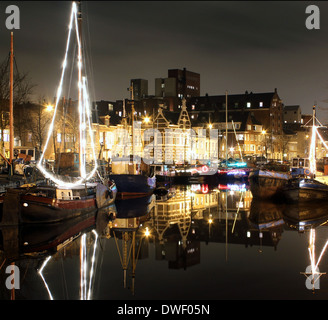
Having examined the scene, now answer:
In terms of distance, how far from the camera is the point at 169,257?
72.6 feet

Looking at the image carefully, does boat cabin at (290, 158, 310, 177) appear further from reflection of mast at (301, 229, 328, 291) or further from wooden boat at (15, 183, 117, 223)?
reflection of mast at (301, 229, 328, 291)

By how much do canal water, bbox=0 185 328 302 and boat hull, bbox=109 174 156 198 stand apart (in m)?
8.66

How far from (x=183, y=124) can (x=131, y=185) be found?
42614 millimetres

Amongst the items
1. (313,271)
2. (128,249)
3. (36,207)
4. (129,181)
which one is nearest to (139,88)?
(129,181)

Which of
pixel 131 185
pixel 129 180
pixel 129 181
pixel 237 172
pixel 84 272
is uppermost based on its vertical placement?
pixel 129 180

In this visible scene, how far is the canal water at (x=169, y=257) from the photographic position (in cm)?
1647

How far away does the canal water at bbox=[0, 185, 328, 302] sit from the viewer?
54.0 ft

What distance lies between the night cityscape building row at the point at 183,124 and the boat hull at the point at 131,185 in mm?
13725

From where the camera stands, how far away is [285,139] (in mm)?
135875

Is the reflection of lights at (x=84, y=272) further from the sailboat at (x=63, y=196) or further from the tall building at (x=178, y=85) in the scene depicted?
the tall building at (x=178, y=85)

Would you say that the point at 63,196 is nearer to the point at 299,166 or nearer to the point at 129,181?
the point at 129,181
